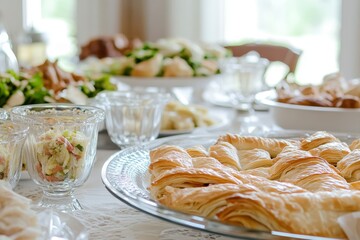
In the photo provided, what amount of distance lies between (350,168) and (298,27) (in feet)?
11.0

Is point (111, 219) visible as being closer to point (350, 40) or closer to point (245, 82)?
point (245, 82)

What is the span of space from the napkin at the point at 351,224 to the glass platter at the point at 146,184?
0.16 ft

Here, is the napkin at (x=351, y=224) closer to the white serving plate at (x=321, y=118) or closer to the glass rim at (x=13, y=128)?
the glass rim at (x=13, y=128)

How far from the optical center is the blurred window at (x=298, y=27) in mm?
4160

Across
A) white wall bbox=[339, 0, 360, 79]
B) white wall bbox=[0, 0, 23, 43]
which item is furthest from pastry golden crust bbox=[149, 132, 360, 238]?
white wall bbox=[0, 0, 23, 43]

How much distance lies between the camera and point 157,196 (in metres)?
0.93

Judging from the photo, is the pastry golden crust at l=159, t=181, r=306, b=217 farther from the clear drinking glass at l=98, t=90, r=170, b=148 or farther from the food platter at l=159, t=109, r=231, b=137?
the food platter at l=159, t=109, r=231, b=137

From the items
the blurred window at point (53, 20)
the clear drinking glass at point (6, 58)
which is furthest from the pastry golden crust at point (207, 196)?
the blurred window at point (53, 20)

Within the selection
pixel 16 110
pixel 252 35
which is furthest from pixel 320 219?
pixel 252 35

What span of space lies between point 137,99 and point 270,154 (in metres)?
0.41

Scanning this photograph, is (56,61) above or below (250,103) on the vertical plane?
above

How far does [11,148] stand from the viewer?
1.00 m

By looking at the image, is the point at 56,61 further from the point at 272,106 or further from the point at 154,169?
the point at 154,169

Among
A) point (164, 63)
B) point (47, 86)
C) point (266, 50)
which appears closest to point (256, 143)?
point (47, 86)
